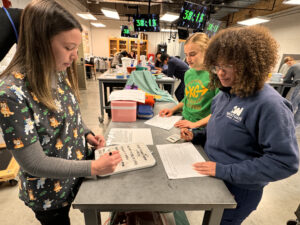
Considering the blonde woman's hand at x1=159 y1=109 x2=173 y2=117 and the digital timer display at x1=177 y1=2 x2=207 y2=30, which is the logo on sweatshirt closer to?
the blonde woman's hand at x1=159 y1=109 x2=173 y2=117

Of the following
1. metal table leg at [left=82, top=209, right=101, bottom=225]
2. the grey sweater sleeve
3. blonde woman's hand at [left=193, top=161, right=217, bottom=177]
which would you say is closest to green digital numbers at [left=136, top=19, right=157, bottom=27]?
blonde woman's hand at [left=193, top=161, right=217, bottom=177]

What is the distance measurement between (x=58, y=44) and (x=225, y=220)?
45.6 inches

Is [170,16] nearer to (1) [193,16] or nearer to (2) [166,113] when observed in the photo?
(1) [193,16]

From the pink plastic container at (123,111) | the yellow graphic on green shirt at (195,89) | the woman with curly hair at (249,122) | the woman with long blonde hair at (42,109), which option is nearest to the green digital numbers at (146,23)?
the yellow graphic on green shirt at (195,89)

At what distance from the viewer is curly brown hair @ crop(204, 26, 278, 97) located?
674 mm

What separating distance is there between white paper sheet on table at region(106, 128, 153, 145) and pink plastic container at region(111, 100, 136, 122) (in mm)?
145

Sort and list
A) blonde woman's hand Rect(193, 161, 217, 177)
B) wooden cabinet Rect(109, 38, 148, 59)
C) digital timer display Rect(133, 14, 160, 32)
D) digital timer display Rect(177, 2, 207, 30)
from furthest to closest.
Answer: wooden cabinet Rect(109, 38, 148, 59)
digital timer display Rect(133, 14, 160, 32)
digital timer display Rect(177, 2, 207, 30)
blonde woman's hand Rect(193, 161, 217, 177)

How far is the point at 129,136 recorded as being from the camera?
111 cm

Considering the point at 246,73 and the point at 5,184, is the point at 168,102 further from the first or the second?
the point at 5,184

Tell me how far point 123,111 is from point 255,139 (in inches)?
34.7

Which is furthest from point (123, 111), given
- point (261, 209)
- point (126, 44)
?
point (126, 44)

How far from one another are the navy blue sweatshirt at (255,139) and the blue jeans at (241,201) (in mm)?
52

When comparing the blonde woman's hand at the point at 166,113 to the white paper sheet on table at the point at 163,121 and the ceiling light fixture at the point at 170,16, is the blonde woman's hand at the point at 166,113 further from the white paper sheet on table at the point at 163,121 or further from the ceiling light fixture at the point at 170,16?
the ceiling light fixture at the point at 170,16

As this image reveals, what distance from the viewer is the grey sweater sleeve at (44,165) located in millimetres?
585
